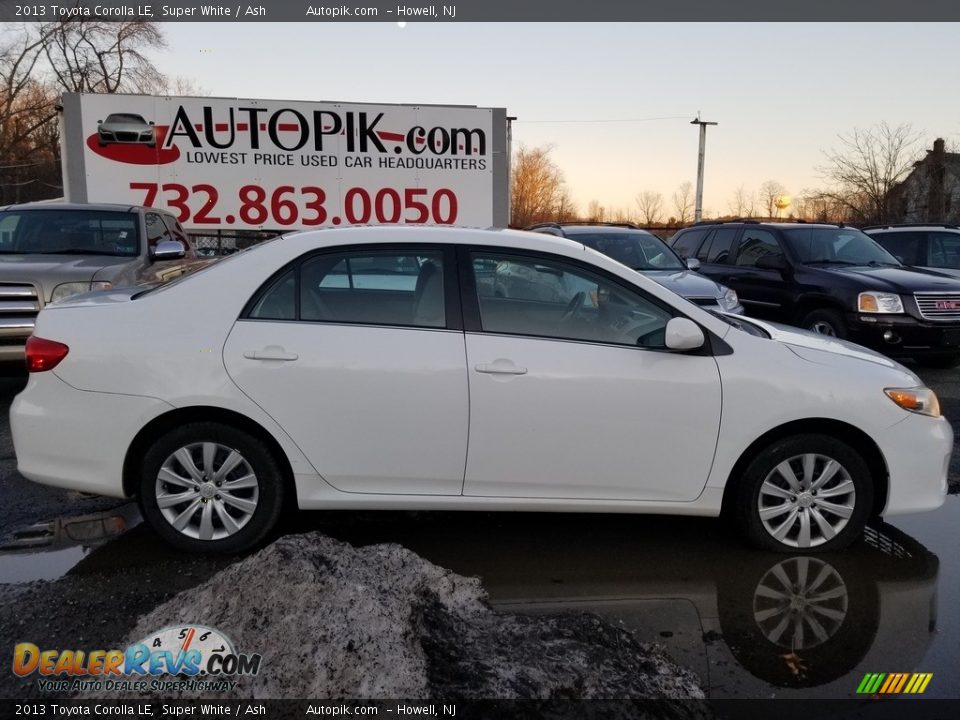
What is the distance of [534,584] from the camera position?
3543mm

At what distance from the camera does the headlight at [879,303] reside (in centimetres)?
836

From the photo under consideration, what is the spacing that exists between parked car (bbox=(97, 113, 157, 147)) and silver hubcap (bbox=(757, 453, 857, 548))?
11500mm

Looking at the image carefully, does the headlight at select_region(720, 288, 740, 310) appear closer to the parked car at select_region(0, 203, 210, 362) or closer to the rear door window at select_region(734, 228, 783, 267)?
the rear door window at select_region(734, 228, 783, 267)

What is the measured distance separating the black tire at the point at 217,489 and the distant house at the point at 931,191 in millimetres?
27198

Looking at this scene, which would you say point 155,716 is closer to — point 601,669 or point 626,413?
point 601,669

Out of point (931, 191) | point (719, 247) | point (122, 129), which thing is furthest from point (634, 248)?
point (931, 191)

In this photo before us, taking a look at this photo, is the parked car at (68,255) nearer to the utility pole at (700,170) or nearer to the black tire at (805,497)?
the black tire at (805,497)

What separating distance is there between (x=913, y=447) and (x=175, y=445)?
3699 mm

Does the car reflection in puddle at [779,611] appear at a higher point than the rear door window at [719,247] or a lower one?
lower

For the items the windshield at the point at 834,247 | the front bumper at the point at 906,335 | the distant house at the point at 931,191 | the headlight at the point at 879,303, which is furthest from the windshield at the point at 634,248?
the distant house at the point at 931,191

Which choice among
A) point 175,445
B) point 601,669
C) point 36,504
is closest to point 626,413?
point 601,669

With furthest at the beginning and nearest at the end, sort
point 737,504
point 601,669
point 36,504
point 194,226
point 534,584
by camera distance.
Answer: point 194,226, point 36,504, point 737,504, point 534,584, point 601,669

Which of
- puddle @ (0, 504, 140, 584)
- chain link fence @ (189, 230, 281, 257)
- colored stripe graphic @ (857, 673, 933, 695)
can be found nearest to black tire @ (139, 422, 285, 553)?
puddle @ (0, 504, 140, 584)

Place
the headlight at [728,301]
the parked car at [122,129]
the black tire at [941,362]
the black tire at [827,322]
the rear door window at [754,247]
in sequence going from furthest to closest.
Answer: the parked car at [122,129] → the rear door window at [754,247] → the black tire at [941,362] → the black tire at [827,322] → the headlight at [728,301]
